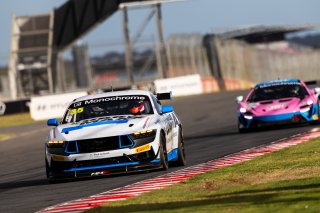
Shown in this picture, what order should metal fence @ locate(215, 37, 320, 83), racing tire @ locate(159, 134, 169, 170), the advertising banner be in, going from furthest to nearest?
metal fence @ locate(215, 37, 320, 83) < the advertising banner < racing tire @ locate(159, 134, 169, 170)

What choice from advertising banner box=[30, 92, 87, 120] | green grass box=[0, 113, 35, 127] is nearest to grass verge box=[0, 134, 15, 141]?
green grass box=[0, 113, 35, 127]

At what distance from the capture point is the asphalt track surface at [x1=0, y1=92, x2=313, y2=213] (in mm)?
12226

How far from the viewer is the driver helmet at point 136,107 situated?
14.6 metres

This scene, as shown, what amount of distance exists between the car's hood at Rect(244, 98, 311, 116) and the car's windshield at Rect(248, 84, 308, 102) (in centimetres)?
36

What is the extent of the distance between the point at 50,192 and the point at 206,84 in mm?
42572

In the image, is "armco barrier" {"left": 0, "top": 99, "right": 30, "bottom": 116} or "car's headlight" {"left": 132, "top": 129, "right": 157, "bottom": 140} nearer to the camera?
"car's headlight" {"left": 132, "top": 129, "right": 157, "bottom": 140}

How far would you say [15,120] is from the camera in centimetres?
4284

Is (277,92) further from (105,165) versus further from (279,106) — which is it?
(105,165)

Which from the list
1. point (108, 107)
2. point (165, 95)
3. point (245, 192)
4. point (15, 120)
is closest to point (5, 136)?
point (15, 120)

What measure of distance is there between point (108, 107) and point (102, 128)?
99 cm

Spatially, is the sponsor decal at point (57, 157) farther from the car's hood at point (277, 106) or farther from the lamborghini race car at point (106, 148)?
the car's hood at point (277, 106)

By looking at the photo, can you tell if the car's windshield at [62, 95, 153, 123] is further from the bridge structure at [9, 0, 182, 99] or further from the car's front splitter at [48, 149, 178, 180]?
the bridge structure at [9, 0, 182, 99]

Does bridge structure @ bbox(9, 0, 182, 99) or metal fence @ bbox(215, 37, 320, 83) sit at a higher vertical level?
bridge structure @ bbox(9, 0, 182, 99)

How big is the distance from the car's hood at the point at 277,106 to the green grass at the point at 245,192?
8162mm
